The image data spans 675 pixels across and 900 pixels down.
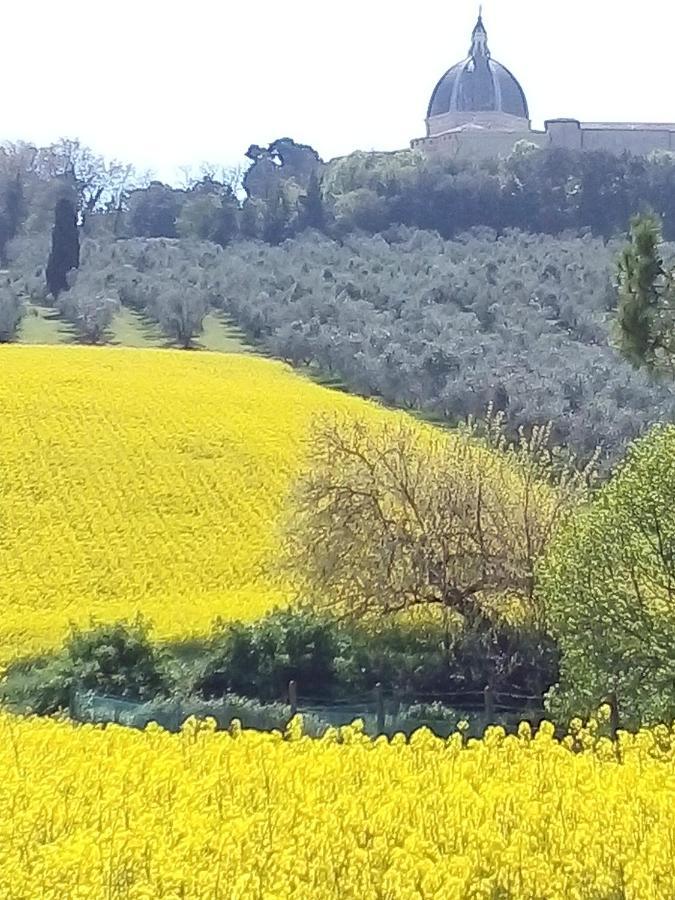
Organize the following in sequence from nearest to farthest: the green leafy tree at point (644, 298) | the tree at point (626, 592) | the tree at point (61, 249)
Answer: the tree at point (626, 592) < the green leafy tree at point (644, 298) < the tree at point (61, 249)

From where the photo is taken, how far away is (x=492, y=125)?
129000 mm

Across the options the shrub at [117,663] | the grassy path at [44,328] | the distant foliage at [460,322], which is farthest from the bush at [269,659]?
the grassy path at [44,328]

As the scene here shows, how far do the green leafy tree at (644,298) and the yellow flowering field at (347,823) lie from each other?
59.9ft

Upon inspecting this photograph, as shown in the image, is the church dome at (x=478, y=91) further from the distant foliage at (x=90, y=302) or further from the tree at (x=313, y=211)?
the distant foliage at (x=90, y=302)

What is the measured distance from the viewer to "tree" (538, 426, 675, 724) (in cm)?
1689

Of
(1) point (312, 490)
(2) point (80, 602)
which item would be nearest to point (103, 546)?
(2) point (80, 602)

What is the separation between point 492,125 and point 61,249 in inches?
2381

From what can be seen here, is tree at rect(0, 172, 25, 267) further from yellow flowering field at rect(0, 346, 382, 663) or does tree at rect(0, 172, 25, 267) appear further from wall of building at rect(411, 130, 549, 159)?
yellow flowering field at rect(0, 346, 382, 663)

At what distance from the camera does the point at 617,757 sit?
961cm

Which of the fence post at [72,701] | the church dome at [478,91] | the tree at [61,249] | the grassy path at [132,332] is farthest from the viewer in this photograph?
the church dome at [478,91]

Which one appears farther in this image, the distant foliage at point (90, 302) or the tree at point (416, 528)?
the distant foliage at point (90, 302)

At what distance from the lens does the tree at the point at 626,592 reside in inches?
665

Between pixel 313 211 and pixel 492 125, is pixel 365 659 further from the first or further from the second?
pixel 492 125

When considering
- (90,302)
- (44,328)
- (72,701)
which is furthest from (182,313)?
(72,701)
